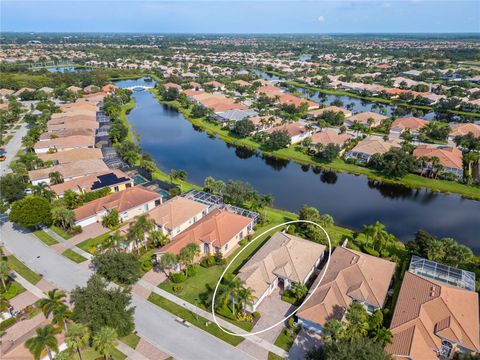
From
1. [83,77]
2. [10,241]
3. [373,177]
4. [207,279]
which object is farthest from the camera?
[83,77]

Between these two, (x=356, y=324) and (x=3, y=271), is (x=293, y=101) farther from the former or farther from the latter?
(x=3, y=271)

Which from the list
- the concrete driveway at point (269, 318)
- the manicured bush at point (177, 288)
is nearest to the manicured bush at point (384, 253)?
the concrete driveway at point (269, 318)

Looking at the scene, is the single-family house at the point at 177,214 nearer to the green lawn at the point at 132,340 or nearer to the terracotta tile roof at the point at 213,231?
the terracotta tile roof at the point at 213,231

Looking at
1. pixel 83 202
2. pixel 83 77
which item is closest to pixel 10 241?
pixel 83 202

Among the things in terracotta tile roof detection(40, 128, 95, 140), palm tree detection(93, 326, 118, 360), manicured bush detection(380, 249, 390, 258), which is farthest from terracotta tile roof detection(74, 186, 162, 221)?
terracotta tile roof detection(40, 128, 95, 140)

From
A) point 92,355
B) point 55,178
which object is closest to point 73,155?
point 55,178

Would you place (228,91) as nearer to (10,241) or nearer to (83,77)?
(83,77)
